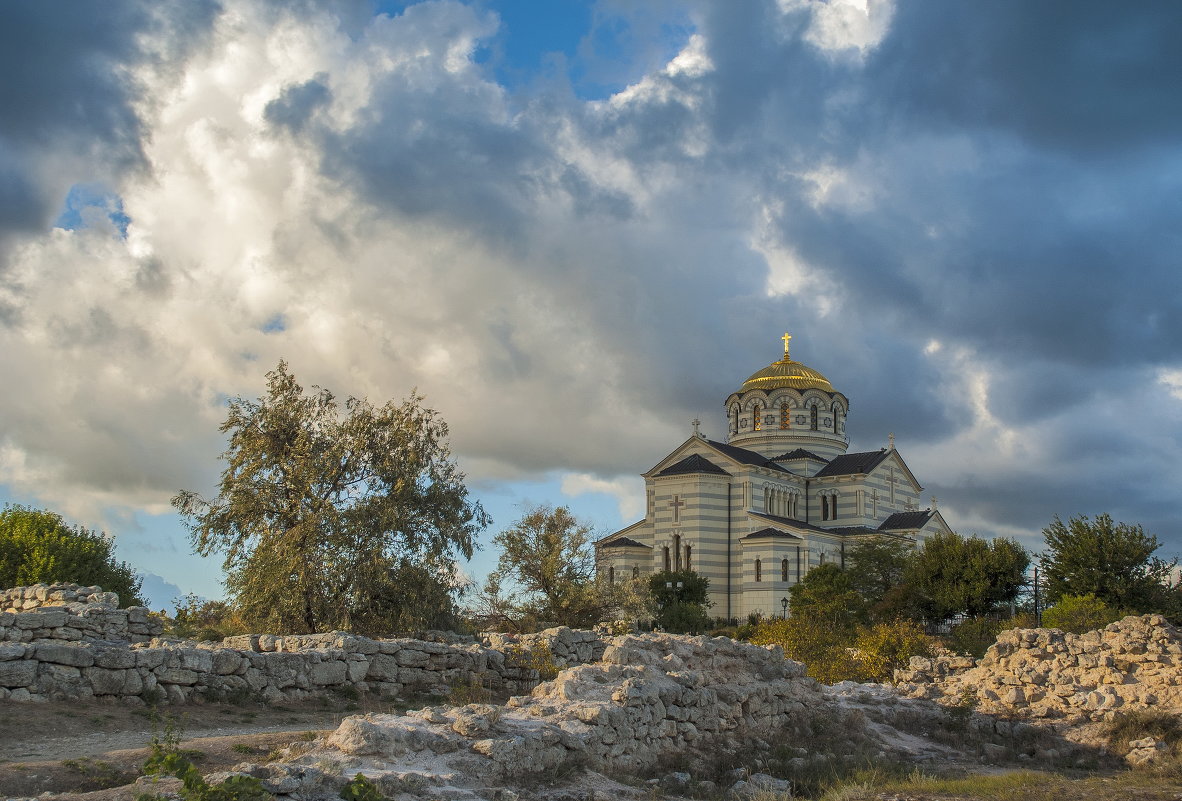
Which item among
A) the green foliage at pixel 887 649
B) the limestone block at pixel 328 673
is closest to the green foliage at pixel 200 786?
the limestone block at pixel 328 673

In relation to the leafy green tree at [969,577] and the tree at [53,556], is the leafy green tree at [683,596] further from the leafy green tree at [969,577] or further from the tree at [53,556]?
the tree at [53,556]

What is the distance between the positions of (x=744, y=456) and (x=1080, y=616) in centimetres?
3364

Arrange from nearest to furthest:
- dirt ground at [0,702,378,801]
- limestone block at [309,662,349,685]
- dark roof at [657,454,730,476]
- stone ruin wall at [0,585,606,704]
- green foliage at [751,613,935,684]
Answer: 1. dirt ground at [0,702,378,801]
2. stone ruin wall at [0,585,606,704]
3. limestone block at [309,662,349,685]
4. green foliage at [751,613,935,684]
5. dark roof at [657,454,730,476]

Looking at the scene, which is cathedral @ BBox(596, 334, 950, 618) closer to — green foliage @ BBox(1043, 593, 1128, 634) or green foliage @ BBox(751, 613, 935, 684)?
green foliage @ BBox(1043, 593, 1128, 634)

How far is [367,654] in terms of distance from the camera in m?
15.1

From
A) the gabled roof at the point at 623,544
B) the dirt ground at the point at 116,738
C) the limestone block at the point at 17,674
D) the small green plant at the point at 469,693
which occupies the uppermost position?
the gabled roof at the point at 623,544

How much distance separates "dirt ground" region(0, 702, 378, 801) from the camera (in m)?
8.01

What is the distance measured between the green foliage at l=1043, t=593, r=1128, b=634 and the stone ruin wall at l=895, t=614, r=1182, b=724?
685cm

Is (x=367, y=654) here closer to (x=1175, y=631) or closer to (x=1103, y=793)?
(x=1103, y=793)

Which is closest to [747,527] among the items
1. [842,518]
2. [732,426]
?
[842,518]

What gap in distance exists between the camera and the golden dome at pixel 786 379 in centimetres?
6309

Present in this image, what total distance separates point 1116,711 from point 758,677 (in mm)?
5046

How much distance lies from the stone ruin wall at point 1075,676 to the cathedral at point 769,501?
30.9 m

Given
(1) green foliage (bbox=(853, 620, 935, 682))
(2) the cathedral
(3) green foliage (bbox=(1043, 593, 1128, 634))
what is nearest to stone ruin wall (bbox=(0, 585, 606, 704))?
(1) green foliage (bbox=(853, 620, 935, 682))
